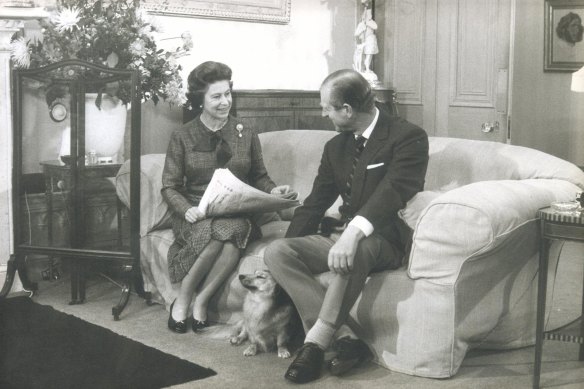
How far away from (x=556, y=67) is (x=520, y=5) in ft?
1.85

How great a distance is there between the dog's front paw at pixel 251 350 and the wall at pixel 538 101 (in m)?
2.54

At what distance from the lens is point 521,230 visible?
272 cm

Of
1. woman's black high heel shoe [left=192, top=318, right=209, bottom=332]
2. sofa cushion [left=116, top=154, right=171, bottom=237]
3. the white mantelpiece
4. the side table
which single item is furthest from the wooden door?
the white mantelpiece

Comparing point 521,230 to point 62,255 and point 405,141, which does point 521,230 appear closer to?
point 405,141

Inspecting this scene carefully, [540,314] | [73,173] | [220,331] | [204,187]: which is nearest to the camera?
[540,314]

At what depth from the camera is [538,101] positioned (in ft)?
16.9

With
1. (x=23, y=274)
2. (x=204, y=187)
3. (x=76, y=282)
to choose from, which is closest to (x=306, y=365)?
(x=204, y=187)

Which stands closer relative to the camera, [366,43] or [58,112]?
[58,112]

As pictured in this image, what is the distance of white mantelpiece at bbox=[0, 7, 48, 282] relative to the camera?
3.62 metres

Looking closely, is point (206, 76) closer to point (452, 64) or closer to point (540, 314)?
point (540, 314)

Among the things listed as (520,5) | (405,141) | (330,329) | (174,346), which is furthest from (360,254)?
(520,5)

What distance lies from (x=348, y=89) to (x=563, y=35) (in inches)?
115

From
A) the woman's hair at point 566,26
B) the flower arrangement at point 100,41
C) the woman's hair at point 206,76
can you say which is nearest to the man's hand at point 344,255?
the woman's hair at point 206,76

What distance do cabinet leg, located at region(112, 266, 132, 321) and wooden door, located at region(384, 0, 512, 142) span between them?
2499mm
